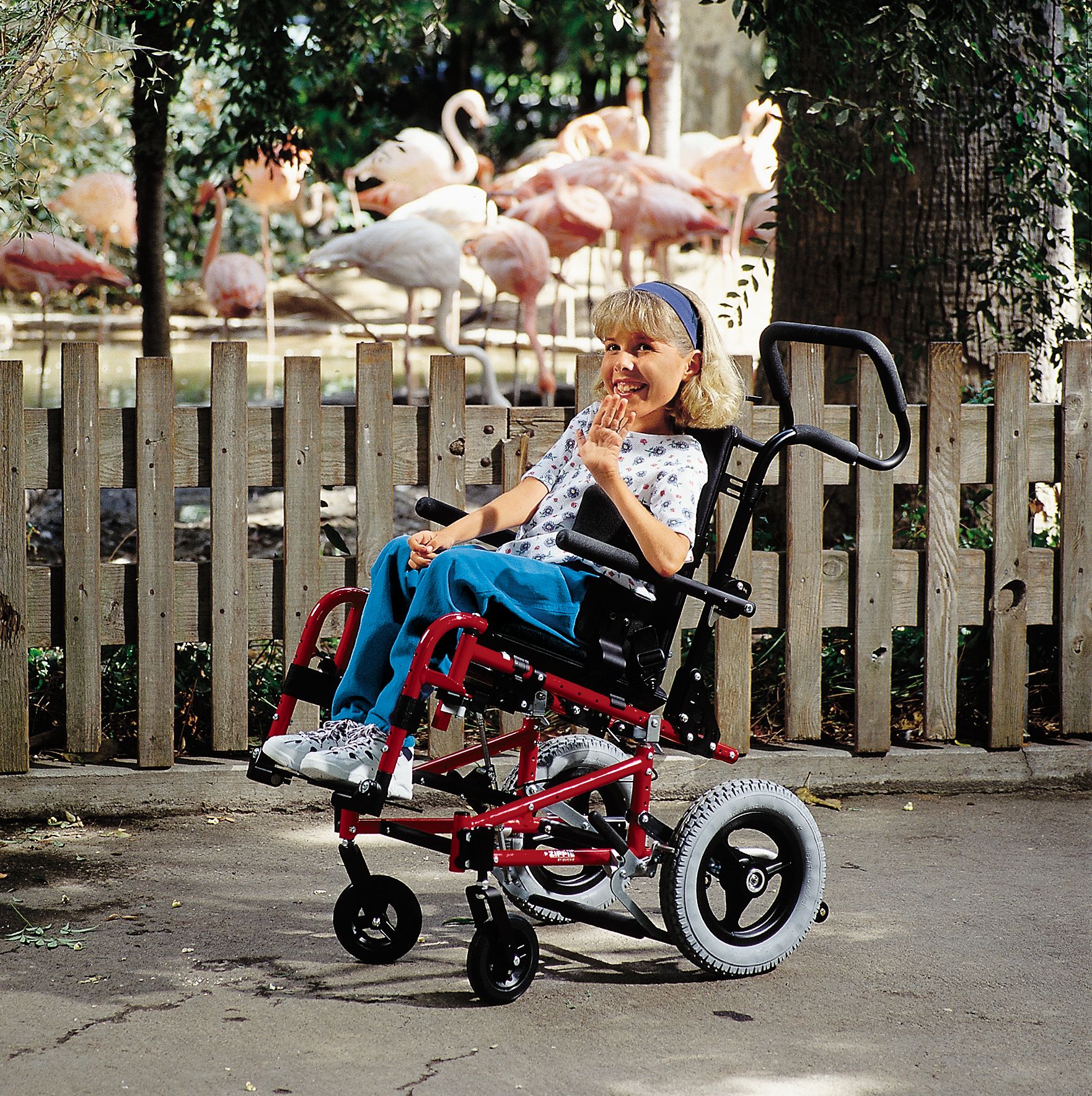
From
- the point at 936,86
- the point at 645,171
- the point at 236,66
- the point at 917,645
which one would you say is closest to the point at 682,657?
the point at 917,645

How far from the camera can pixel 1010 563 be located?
181 inches

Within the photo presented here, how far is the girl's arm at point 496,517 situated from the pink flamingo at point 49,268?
721 centimetres

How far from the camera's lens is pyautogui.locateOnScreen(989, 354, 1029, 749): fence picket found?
4.54 m

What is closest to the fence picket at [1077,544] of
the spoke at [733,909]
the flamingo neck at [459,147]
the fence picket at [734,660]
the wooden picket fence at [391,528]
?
the wooden picket fence at [391,528]

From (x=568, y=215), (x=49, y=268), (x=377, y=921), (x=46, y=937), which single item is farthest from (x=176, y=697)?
(x=49, y=268)

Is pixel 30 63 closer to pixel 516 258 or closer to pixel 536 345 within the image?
pixel 516 258

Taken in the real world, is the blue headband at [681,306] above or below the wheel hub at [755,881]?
above

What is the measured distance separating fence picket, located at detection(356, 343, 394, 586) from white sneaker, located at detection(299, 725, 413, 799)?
1572mm

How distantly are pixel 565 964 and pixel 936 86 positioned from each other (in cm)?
345

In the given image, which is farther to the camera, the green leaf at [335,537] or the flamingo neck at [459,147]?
the flamingo neck at [459,147]

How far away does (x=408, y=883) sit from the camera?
3686 mm

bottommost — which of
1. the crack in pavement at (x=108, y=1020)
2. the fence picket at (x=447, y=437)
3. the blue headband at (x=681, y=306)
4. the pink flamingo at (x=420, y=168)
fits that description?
the crack in pavement at (x=108, y=1020)

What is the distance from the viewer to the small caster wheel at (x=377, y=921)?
9.94 ft

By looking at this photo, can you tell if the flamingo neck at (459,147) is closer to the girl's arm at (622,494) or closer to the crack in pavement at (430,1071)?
the girl's arm at (622,494)
